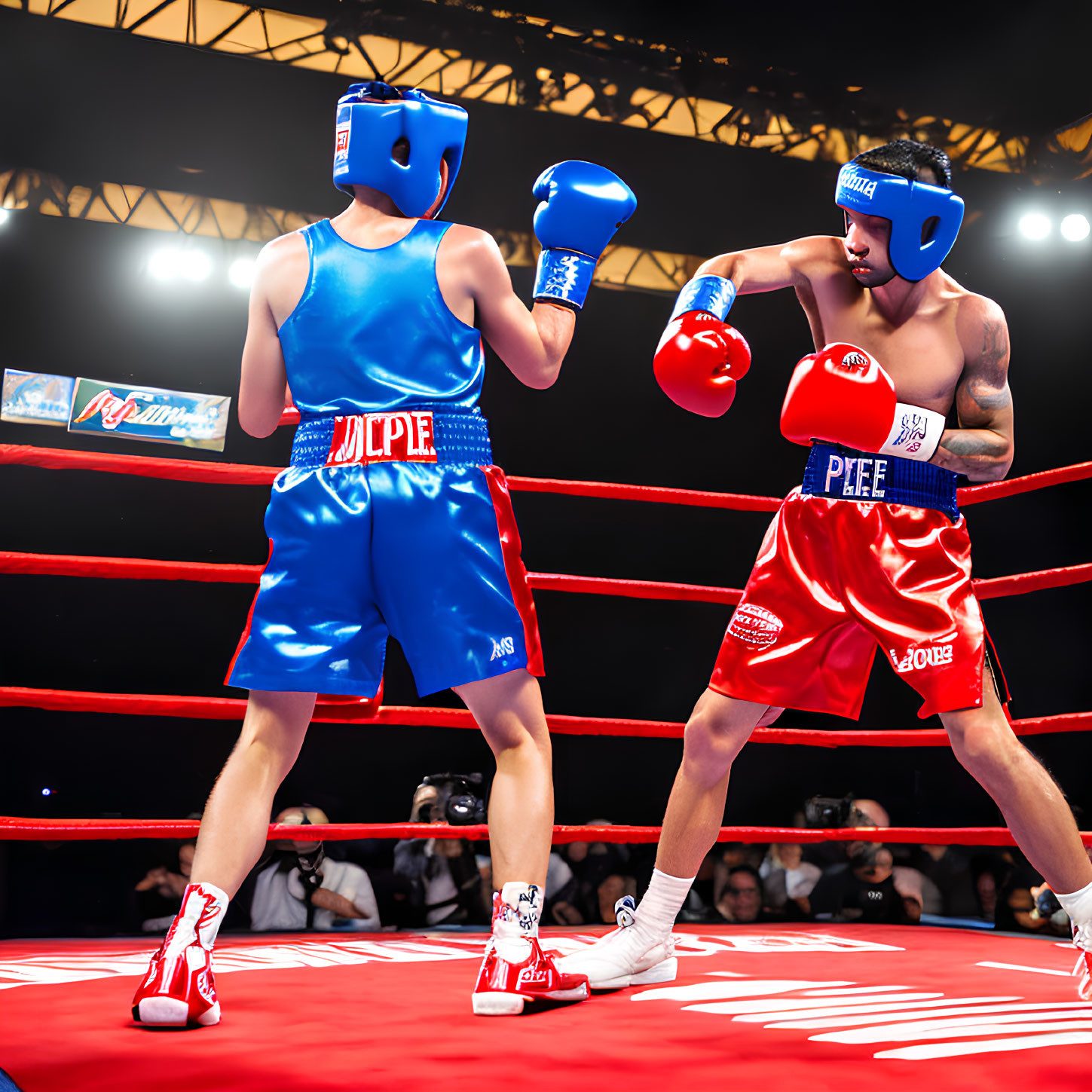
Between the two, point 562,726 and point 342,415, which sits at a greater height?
point 342,415

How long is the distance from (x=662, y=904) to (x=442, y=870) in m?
2.50

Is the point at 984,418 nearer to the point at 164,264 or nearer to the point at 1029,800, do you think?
the point at 1029,800

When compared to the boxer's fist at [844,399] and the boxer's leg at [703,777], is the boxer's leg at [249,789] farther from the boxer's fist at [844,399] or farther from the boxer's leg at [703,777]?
the boxer's fist at [844,399]

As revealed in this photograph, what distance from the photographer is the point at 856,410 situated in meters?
1.51

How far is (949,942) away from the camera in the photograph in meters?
2.14

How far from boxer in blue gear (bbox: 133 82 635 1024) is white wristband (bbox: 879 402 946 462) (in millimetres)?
487

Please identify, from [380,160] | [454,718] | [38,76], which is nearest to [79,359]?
[38,76]

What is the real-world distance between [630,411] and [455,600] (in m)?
5.92

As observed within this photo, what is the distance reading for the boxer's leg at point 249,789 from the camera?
1275 millimetres

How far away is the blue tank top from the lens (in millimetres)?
1371

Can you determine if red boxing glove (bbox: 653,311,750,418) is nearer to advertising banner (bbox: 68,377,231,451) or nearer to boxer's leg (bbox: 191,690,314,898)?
boxer's leg (bbox: 191,690,314,898)

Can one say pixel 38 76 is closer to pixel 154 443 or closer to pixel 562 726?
pixel 154 443

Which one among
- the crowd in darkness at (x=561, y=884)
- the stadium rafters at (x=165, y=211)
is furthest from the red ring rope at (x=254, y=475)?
the stadium rafters at (x=165, y=211)

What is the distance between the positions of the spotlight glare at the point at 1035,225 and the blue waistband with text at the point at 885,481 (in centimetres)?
559
